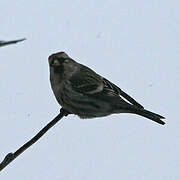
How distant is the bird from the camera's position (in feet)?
2.64

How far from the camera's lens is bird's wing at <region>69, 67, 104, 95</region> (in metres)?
0.86

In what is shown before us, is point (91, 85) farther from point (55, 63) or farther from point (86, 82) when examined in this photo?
point (55, 63)

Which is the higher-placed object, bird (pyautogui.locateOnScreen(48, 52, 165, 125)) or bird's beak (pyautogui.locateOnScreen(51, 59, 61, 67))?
bird's beak (pyautogui.locateOnScreen(51, 59, 61, 67))

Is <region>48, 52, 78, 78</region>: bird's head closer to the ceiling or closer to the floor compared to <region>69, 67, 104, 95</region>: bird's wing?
closer to the ceiling

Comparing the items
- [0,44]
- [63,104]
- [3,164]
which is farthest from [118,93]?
[0,44]

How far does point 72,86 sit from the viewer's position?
852mm

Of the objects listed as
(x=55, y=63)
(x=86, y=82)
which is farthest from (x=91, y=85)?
(x=55, y=63)

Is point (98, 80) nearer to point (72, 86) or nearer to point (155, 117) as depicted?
point (72, 86)

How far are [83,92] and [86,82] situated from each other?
0.09 ft

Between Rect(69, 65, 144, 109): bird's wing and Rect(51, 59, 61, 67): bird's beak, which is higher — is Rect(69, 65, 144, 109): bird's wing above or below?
below

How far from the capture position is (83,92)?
0.86m

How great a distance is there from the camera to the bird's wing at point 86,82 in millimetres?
859

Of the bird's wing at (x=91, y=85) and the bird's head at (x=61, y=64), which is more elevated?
the bird's head at (x=61, y=64)

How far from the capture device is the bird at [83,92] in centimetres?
80
